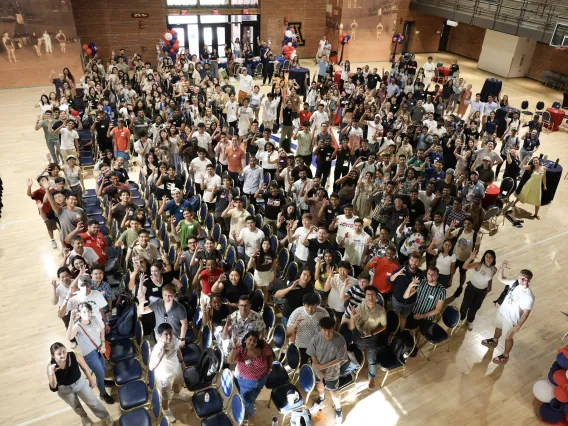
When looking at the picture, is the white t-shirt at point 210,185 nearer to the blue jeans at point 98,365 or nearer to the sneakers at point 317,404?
the blue jeans at point 98,365

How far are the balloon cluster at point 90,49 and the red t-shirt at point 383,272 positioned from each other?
18.4 meters

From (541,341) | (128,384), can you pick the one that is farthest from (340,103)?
(128,384)

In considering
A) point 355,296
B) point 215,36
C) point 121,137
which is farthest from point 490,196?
→ point 215,36

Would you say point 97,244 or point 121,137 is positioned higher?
point 121,137

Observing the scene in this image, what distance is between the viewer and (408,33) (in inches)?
1068

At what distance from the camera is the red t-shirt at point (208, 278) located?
6.07 m

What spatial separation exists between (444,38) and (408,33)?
3025mm

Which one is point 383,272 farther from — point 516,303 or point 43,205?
point 43,205

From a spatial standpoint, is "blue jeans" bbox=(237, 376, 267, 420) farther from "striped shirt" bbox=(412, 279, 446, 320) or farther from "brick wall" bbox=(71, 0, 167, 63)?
"brick wall" bbox=(71, 0, 167, 63)

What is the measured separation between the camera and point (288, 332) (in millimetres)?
5387

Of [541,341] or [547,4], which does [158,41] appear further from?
[541,341]

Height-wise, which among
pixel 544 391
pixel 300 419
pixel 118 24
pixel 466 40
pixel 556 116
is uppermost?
pixel 118 24

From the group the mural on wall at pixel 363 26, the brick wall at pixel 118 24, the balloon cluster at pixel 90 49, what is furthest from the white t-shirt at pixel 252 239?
the mural on wall at pixel 363 26

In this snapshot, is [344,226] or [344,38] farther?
[344,38]
